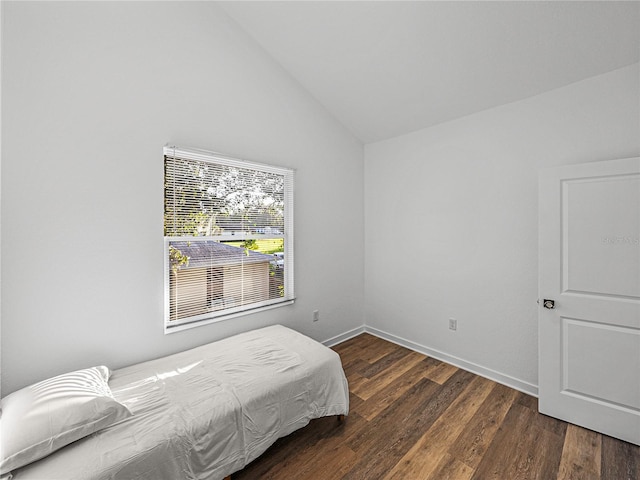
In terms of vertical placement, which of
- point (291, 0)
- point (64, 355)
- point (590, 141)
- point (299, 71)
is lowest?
point (64, 355)

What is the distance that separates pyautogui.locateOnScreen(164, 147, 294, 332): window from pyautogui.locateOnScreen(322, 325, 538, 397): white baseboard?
1139mm

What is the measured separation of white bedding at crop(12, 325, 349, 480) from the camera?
121cm

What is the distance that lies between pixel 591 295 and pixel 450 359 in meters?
1.40

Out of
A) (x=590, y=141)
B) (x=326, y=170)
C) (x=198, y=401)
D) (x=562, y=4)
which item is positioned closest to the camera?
(x=198, y=401)

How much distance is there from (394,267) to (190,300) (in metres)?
2.31

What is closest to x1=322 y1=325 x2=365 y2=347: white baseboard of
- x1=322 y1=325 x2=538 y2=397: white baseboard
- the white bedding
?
x1=322 y1=325 x2=538 y2=397: white baseboard

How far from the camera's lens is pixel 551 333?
2125 millimetres

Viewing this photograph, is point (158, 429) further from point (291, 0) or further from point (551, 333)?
point (291, 0)

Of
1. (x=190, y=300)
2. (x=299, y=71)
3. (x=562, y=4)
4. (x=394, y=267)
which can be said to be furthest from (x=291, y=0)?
(x=394, y=267)

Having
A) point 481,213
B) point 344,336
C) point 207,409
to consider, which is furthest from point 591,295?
point 207,409

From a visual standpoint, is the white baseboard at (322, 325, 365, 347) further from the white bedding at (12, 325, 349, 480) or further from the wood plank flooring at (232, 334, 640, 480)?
the white bedding at (12, 325, 349, 480)

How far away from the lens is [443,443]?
187 centimetres

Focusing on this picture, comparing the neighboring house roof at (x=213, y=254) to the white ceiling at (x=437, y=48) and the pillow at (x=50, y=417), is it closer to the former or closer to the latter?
the pillow at (x=50, y=417)

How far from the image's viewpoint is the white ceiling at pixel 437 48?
1.83 metres
